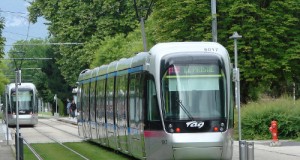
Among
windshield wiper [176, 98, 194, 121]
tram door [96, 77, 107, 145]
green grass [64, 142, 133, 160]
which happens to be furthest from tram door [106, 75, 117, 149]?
windshield wiper [176, 98, 194, 121]

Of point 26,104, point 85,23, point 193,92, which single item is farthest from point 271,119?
point 85,23

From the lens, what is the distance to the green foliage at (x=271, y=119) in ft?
107

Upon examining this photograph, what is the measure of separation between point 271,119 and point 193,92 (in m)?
14.1

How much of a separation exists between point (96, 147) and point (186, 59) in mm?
12272

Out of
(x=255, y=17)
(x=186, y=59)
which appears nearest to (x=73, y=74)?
(x=255, y=17)

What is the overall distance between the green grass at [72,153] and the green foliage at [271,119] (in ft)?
19.5

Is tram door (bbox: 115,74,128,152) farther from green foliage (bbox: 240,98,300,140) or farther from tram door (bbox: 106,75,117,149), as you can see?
green foliage (bbox: 240,98,300,140)

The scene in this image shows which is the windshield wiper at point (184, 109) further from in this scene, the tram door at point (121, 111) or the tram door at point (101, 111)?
the tram door at point (101, 111)

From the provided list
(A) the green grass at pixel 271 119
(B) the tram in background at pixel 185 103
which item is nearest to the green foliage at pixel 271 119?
(A) the green grass at pixel 271 119

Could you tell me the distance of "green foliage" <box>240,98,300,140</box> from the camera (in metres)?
32.7

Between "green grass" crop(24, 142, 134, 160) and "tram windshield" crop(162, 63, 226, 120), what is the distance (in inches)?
230

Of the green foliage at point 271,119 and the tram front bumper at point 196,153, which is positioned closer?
the tram front bumper at point 196,153

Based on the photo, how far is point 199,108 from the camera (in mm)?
19375

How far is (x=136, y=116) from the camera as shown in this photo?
2173cm
